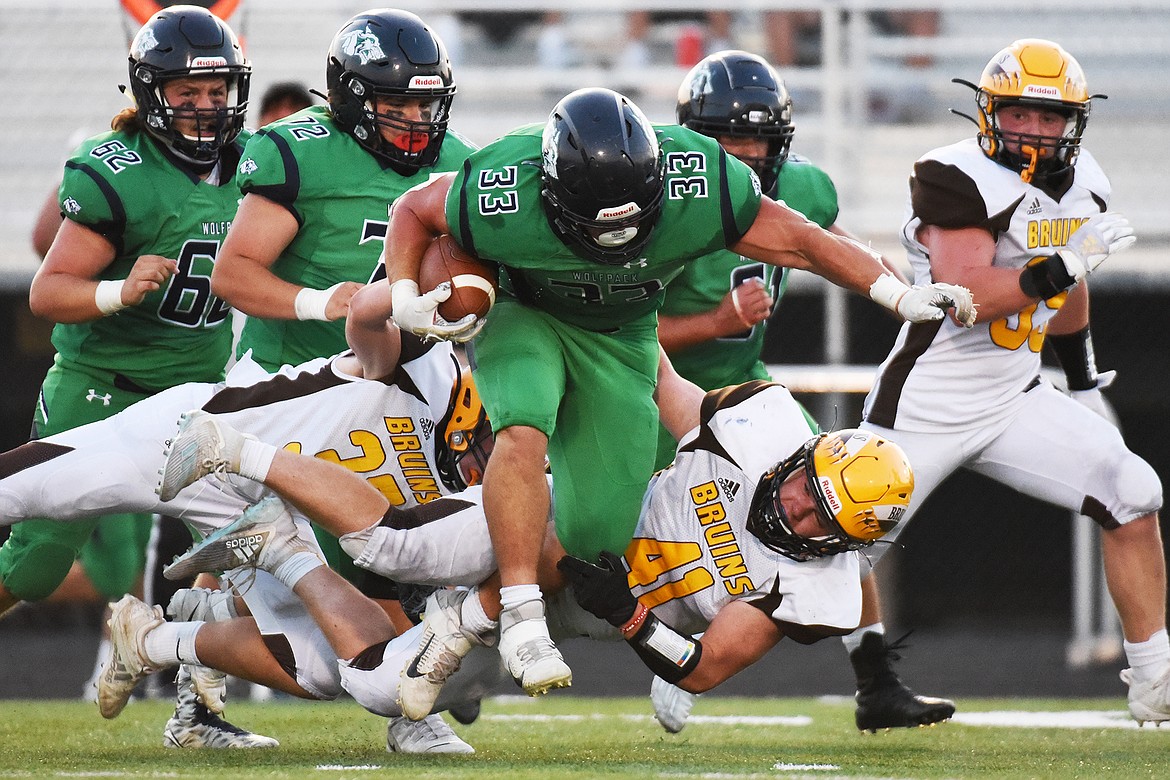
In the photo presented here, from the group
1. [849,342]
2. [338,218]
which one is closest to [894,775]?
[338,218]

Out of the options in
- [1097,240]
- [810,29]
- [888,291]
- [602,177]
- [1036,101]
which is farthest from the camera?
[810,29]

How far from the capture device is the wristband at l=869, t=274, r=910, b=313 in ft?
12.6

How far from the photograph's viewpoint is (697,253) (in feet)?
12.9

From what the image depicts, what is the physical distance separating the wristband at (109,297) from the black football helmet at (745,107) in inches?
71.8

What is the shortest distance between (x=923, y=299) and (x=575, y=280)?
2.69 feet

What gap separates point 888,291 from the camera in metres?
3.87

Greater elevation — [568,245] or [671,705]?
[568,245]

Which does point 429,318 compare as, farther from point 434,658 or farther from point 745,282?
point 745,282

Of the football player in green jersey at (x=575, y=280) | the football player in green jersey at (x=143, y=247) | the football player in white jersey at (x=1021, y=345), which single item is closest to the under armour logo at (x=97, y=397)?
the football player in green jersey at (x=143, y=247)

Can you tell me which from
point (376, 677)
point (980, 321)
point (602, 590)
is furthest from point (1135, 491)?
point (376, 677)

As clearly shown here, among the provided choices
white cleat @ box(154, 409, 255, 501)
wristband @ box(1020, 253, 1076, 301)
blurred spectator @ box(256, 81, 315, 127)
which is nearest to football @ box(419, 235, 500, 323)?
white cleat @ box(154, 409, 255, 501)

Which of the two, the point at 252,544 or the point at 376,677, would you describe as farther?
the point at 252,544

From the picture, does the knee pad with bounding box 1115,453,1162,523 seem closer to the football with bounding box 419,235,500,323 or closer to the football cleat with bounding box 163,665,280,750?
the football with bounding box 419,235,500,323

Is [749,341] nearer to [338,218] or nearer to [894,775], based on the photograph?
[338,218]
